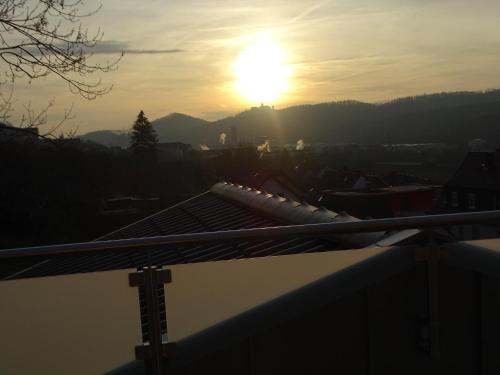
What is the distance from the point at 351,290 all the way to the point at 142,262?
0.83 meters

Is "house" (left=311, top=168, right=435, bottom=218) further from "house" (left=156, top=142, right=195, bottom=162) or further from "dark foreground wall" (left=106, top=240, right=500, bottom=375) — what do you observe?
"house" (left=156, top=142, right=195, bottom=162)

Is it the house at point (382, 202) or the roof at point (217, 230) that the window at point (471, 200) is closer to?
the house at point (382, 202)

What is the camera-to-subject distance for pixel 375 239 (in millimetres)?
2908

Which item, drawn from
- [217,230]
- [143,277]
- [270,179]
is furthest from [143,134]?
[143,277]

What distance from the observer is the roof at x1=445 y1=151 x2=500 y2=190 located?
20.8 meters

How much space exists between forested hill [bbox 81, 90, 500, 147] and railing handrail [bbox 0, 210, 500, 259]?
6182 cm

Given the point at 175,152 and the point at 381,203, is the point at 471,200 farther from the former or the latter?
the point at 175,152

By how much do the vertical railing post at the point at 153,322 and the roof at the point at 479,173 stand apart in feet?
67.6

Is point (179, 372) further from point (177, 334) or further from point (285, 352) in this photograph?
point (285, 352)

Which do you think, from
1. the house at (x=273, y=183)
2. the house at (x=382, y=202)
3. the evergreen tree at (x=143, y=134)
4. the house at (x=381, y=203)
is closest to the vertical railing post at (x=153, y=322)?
the house at (x=382, y=202)

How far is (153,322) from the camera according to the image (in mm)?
2020

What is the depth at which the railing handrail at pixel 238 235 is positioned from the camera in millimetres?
1866

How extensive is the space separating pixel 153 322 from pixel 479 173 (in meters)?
21.8

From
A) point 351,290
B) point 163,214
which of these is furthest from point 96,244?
point 163,214
